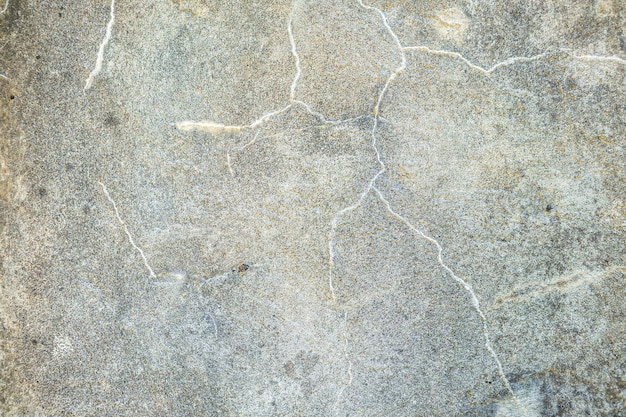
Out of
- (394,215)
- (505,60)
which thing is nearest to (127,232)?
(394,215)

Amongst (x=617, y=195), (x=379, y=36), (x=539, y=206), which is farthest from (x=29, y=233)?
(x=617, y=195)

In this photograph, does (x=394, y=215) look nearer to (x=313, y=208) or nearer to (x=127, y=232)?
(x=313, y=208)

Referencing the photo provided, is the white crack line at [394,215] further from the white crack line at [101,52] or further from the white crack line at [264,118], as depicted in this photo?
the white crack line at [101,52]

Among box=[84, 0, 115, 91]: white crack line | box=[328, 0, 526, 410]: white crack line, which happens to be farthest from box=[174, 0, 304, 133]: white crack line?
box=[84, 0, 115, 91]: white crack line

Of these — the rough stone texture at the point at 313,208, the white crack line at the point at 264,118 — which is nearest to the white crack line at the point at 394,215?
the rough stone texture at the point at 313,208

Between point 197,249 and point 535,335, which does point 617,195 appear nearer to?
point 535,335

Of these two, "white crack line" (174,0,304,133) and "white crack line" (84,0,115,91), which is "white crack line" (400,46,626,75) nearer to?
"white crack line" (174,0,304,133)

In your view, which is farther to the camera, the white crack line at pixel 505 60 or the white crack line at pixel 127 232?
the white crack line at pixel 127 232

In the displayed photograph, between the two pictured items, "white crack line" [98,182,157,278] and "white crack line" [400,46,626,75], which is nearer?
"white crack line" [400,46,626,75]

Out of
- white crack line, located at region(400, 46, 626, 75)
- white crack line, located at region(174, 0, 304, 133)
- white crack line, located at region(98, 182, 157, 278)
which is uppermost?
white crack line, located at region(400, 46, 626, 75)
